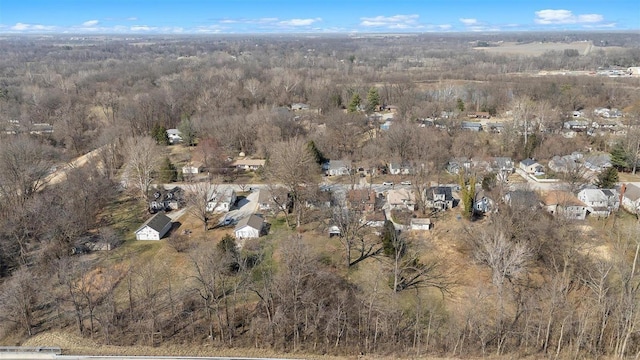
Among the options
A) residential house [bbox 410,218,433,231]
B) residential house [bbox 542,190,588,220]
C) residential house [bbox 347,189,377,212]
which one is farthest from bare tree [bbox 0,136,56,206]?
residential house [bbox 542,190,588,220]

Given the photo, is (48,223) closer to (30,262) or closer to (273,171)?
(30,262)

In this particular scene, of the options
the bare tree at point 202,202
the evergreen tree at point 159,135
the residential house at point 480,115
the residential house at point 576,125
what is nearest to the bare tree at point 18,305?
the bare tree at point 202,202

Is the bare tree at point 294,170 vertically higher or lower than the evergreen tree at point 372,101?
lower

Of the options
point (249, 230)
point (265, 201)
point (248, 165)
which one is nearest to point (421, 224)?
point (249, 230)

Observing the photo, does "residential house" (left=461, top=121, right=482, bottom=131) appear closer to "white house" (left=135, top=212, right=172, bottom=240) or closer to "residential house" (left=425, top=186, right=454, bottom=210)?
"residential house" (left=425, top=186, right=454, bottom=210)

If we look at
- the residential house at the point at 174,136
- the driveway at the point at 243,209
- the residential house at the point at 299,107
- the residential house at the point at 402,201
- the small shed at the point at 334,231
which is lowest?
the driveway at the point at 243,209

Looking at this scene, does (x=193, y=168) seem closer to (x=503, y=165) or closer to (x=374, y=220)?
(x=374, y=220)

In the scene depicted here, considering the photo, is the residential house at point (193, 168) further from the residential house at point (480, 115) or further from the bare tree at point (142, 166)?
the residential house at point (480, 115)
